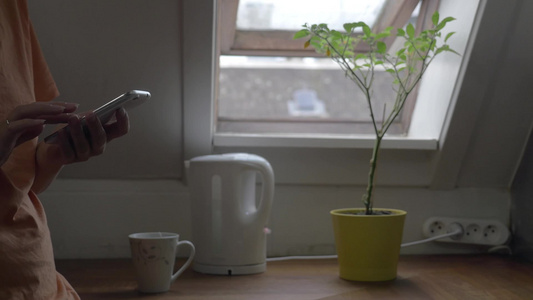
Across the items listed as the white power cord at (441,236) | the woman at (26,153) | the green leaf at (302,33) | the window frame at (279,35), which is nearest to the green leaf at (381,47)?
the green leaf at (302,33)

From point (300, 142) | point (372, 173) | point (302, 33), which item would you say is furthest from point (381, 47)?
point (300, 142)

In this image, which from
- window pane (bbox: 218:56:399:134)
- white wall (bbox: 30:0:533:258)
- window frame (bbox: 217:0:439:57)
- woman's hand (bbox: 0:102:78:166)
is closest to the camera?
woman's hand (bbox: 0:102:78:166)

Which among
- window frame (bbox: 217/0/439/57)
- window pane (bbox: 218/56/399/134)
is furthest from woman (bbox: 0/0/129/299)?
window pane (bbox: 218/56/399/134)

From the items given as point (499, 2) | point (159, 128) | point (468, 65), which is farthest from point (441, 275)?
point (159, 128)

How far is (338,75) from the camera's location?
6.34ft

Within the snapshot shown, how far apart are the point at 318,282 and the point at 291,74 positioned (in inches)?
30.8

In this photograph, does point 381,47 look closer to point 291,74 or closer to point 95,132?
point 291,74

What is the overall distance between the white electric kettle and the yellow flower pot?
209 mm

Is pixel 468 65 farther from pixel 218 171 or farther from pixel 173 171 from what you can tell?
pixel 173 171

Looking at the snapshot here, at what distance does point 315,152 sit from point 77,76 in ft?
2.17

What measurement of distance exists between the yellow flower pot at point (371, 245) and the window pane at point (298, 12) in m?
0.68

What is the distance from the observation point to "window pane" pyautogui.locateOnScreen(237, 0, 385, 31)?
5.77 feet

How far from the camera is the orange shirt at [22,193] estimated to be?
86 cm

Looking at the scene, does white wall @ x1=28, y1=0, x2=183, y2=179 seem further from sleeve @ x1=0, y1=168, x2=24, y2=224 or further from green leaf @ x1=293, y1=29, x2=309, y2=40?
sleeve @ x1=0, y1=168, x2=24, y2=224
